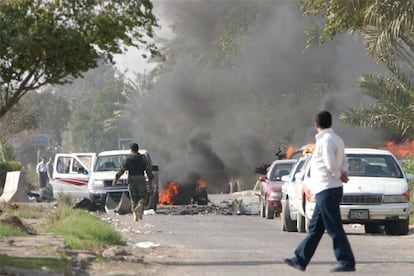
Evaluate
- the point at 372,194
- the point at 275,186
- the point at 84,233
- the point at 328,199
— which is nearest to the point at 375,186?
the point at 372,194

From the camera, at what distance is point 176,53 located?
54281 millimetres

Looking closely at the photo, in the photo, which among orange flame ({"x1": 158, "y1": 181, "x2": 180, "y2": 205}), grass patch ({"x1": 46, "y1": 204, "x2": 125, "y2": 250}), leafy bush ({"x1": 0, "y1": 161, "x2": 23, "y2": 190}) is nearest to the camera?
grass patch ({"x1": 46, "y1": 204, "x2": 125, "y2": 250})

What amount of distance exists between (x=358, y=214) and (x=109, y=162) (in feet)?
52.3

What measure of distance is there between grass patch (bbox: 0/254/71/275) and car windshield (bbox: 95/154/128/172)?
2099cm

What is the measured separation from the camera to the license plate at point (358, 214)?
70.1 feet

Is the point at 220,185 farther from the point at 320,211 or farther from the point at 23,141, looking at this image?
the point at 23,141

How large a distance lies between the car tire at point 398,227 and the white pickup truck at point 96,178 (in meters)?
10.2

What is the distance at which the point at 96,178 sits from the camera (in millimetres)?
35094

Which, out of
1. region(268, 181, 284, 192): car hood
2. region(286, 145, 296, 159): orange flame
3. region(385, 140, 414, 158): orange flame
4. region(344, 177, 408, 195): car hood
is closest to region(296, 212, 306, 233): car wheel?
region(344, 177, 408, 195): car hood

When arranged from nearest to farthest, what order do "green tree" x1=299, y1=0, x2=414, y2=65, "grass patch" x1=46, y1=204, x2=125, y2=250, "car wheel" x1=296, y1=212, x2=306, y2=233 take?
"grass patch" x1=46, y1=204, x2=125, y2=250 < "car wheel" x1=296, y1=212, x2=306, y2=233 < "green tree" x1=299, y1=0, x2=414, y2=65

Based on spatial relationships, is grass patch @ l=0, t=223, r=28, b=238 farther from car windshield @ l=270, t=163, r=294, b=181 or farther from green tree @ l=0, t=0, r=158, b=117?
car windshield @ l=270, t=163, r=294, b=181

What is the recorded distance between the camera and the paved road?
14719 millimetres

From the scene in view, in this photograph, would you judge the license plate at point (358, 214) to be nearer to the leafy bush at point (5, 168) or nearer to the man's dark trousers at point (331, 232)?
the man's dark trousers at point (331, 232)

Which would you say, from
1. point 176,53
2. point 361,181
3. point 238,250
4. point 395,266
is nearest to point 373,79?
point 361,181
